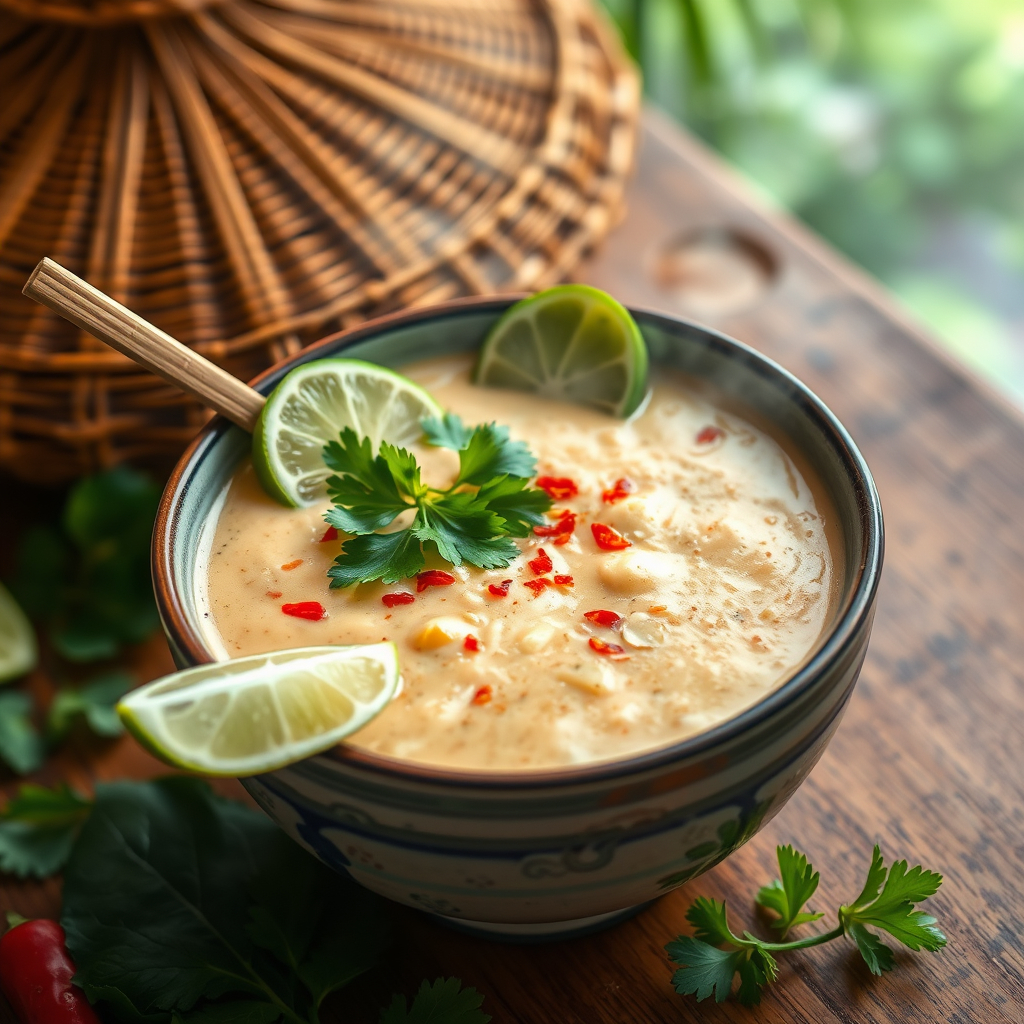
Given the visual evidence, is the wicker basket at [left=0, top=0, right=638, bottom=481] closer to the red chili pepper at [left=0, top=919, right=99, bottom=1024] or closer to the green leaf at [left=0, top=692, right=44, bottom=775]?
the green leaf at [left=0, top=692, right=44, bottom=775]

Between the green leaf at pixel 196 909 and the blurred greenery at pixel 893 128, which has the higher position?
the blurred greenery at pixel 893 128

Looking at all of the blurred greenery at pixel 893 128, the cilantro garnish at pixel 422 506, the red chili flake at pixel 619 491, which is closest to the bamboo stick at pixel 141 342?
the cilantro garnish at pixel 422 506

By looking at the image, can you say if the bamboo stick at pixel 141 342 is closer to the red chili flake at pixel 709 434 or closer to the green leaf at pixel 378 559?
the green leaf at pixel 378 559

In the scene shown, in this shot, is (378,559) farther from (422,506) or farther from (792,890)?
(792,890)

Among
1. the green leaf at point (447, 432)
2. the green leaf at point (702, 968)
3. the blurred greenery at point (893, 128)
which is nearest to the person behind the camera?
the green leaf at point (702, 968)

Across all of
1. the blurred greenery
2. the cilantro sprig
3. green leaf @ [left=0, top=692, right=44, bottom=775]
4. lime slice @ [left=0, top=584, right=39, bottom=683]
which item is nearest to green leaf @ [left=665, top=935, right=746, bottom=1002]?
the cilantro sprig

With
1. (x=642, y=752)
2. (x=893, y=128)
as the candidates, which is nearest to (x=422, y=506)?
(x=642, y=752)
